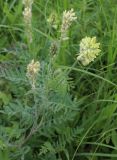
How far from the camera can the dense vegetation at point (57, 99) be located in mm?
1413

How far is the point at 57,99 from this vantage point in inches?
57.2

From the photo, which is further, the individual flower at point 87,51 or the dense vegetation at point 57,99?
the dense vegetation at point 57,99

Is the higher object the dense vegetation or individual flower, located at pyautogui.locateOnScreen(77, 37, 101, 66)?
individual flower, located at pyautogui.locateOnScreen(77, 37, 101, 66)

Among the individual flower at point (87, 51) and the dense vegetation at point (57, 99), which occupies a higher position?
the individual flower at point (87, 51)

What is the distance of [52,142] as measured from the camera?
1.54m

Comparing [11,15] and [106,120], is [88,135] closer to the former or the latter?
[106,120]

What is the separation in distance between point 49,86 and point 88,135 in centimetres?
35

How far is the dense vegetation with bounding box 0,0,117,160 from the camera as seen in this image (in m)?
1.41

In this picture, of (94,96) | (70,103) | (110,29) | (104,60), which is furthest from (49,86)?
(110,29)

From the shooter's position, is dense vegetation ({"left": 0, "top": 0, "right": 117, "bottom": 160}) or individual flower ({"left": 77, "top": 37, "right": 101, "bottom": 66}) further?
dense vegetation ({"left": 0, "top": 0, "right": 117, "bottom": 160})

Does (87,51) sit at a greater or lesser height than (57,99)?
greater

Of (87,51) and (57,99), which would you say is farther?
(57,99)

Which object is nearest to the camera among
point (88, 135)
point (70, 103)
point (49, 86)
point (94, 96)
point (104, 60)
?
point (49, 86)

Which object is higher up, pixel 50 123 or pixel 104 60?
pixel 104 60
